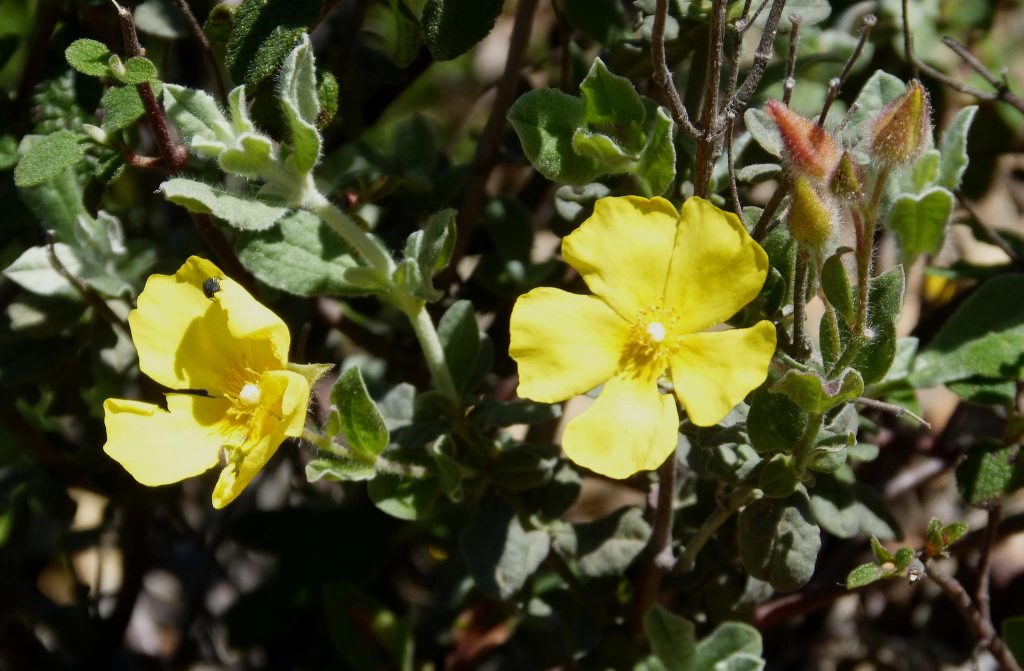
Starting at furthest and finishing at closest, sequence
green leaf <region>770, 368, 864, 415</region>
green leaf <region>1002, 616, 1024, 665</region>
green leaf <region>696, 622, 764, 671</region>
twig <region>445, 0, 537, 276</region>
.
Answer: twig <region>445, 0, 537, 276</region> → green leaf <region>1002, 616, 1024, 665</region> → green leaf <region>696, 622, 764, 671</region> → green leaf <region>770, 368, 864, 415</region>

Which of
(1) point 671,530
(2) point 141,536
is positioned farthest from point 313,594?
(1) point 671,530

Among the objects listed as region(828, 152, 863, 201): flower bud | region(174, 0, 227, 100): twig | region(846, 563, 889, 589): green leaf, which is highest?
region(828, 152, 863, 201): flower bud

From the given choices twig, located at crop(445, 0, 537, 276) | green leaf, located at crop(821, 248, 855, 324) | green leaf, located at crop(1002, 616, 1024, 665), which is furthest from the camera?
twig, located at crop(445, 0, 537, 276)

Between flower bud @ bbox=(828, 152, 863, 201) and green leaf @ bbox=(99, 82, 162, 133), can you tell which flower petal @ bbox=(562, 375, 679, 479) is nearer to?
flower bud @ bbox=(828, 152, 863, 201)

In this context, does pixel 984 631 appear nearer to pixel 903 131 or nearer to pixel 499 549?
pixel 499 549

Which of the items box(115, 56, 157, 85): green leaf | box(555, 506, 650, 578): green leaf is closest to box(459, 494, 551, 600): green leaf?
box(555, 506, 650, 578): green leaf

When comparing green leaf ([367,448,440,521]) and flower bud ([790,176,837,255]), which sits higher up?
flower bud ([790,176,837,255])

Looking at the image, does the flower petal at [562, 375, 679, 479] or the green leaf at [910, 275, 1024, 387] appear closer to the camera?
the flower petal at [562, 375, 679, 479]
